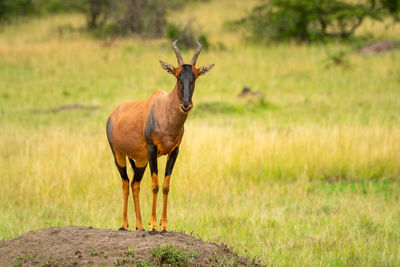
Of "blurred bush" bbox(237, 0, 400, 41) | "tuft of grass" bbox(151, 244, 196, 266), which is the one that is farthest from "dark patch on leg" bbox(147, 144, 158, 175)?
"blurred bush" bbox(237, 0, 400, 41)

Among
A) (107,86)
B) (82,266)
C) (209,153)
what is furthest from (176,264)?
(107,86)

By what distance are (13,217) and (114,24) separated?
87.2 ft

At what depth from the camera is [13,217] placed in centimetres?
795

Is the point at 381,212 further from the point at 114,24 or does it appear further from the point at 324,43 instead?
the point at 114,24

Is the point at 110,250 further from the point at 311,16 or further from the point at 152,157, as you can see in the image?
the point at 311,16

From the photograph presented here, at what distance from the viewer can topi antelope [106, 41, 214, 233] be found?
4457 mm

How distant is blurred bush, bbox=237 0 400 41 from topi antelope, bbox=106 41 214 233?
24585 mm

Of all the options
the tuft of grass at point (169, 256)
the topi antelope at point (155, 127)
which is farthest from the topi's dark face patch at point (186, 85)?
the tuft of grass at point (169, 256)

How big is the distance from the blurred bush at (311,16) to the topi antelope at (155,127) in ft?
80.7

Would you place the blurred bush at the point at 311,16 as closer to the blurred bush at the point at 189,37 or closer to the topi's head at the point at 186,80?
the blurred bush at the point at 189,37

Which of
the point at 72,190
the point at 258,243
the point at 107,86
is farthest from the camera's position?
the point at 107,86

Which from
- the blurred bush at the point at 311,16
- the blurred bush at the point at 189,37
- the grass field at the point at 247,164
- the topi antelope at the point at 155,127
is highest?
the blurred bush at the point at 311,16

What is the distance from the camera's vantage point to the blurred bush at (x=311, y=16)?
93.6ft

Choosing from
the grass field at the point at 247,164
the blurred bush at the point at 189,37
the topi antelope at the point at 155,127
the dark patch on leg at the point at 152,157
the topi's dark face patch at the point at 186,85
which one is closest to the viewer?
the topi's dark face patch at the point at 186,85
